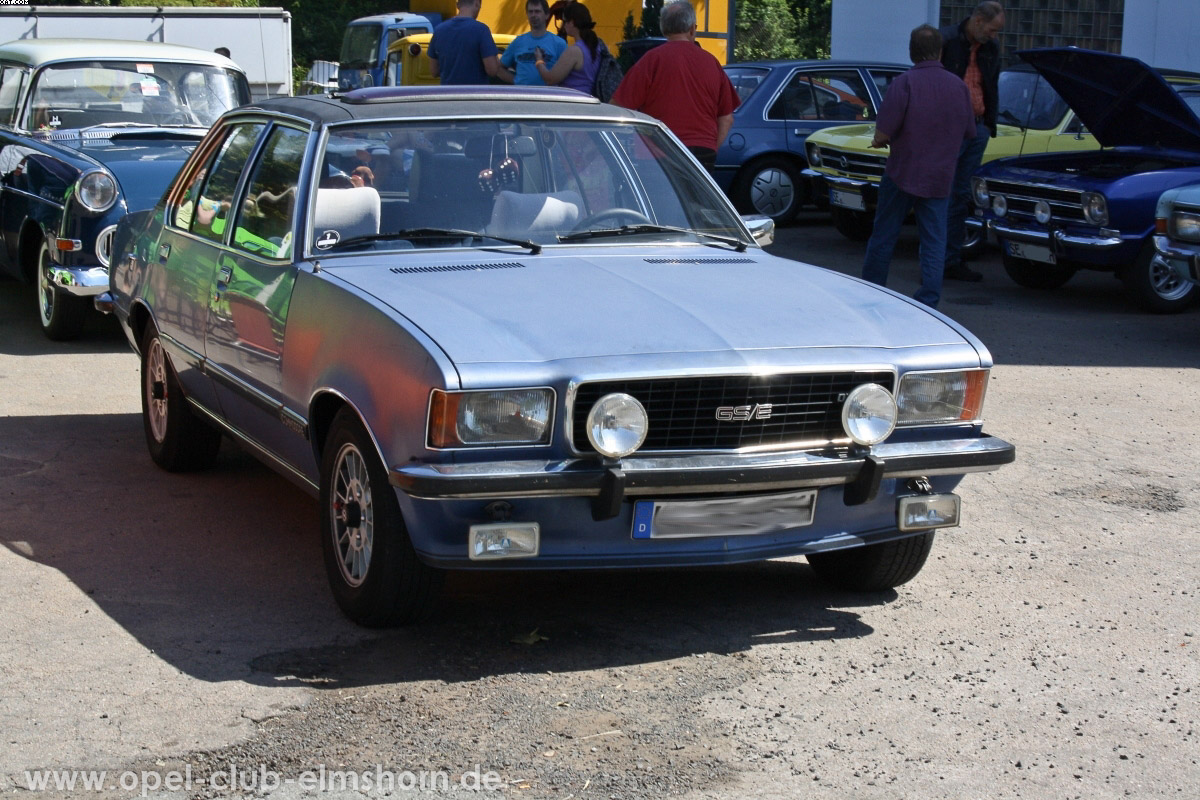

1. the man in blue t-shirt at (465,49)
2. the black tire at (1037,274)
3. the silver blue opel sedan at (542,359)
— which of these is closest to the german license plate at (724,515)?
the silver blue opel sedan at (542,359)

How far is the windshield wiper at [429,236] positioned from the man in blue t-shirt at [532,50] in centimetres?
578

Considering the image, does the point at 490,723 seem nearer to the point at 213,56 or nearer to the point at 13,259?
the point at 13,259

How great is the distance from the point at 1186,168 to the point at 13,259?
8.25 metres

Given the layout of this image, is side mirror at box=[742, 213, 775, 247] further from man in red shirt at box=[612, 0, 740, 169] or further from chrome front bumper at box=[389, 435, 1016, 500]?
man in red shirt at box=[612, 0, 740, 169]

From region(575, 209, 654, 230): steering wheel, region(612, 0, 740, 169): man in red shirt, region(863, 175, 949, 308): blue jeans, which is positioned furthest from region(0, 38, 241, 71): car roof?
region(575, 209, 654, 230): steering wheel

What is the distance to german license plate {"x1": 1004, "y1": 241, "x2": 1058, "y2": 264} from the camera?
1135cm

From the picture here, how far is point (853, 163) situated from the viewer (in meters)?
13.8

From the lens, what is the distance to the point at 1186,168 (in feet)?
37.0

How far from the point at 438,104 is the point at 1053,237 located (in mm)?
7007

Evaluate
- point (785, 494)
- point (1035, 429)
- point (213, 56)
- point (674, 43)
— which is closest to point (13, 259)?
point (213, 56)

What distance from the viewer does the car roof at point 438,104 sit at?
5324mm

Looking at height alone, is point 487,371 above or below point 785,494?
above

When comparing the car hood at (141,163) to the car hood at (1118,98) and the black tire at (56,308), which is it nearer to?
the black tire at (56,308)

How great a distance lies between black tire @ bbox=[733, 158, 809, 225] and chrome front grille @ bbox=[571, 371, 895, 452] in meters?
11.0
